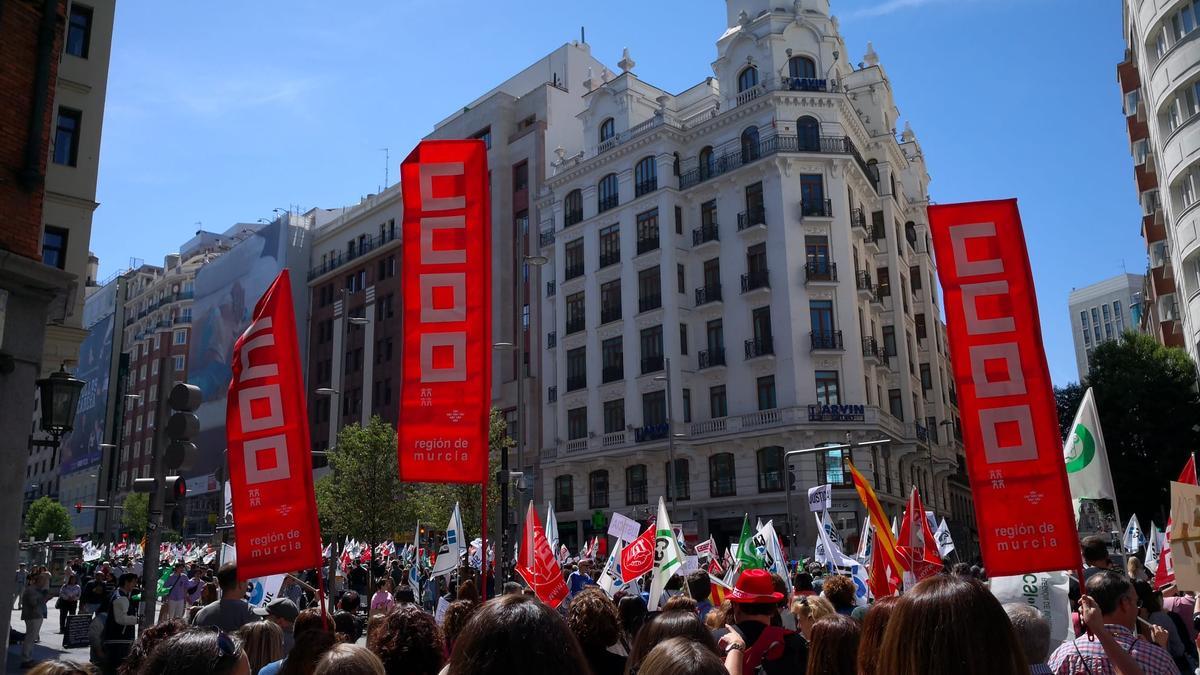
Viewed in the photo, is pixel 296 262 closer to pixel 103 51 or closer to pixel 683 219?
pixel 683 219

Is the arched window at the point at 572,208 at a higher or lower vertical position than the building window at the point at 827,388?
higher

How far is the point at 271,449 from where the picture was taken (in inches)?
291

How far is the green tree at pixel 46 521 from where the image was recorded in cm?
8106

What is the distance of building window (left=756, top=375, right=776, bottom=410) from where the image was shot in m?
42.1

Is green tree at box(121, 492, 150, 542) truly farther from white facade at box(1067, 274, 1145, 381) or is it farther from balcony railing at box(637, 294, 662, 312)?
white facade at box(1067, 274, 1145, 381)

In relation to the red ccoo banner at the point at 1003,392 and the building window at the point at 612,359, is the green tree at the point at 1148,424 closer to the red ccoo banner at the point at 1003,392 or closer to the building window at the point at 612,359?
the building window at the point at 612,359

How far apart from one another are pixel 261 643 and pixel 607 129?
158ft

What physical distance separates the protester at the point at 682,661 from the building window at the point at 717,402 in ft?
135

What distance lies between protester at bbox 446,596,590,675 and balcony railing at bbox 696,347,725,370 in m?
41.7

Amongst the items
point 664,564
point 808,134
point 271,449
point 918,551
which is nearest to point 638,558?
point 664,564

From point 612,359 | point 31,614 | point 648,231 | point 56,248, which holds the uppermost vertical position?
point 648,231

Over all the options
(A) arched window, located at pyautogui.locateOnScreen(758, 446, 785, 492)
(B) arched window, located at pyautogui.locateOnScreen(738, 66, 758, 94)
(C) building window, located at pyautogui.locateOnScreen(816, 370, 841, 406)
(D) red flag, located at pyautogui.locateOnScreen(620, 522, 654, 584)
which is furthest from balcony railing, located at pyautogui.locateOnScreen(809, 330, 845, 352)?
(D) red flag, located at pyautogui.locateOnScreen(620, 522, 654, 584)

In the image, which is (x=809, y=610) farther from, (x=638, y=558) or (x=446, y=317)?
(x=638, y=558)

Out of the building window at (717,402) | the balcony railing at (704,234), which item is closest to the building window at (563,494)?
the building window at (717,402)
